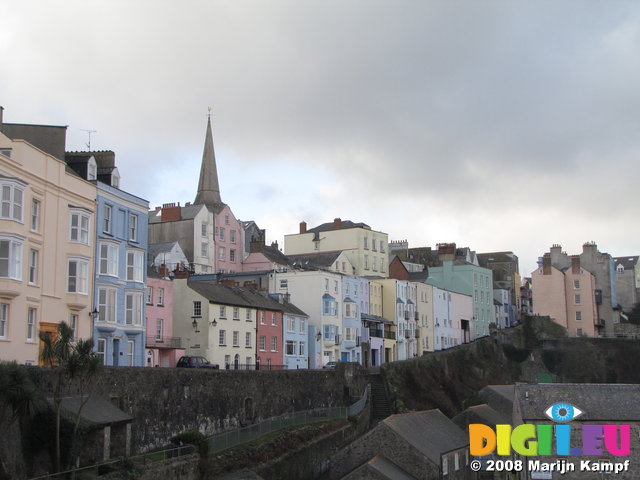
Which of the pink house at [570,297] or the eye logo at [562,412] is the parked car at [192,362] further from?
the pink house at [570,297]

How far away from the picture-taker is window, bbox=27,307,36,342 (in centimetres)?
3928

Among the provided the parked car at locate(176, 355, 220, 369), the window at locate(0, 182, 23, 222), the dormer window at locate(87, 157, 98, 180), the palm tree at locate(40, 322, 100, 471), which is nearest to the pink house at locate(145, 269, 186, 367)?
the parked car at locate(176, 355, 220, 369)

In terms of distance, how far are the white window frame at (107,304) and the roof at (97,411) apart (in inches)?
471

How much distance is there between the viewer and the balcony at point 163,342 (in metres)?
54.4

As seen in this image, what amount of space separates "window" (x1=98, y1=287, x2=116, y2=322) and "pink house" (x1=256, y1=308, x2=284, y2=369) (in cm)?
1836

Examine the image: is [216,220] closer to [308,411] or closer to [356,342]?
[356,342]

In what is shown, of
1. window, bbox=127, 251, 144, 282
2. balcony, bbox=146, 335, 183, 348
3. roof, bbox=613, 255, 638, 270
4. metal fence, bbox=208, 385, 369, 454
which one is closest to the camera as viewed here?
metal fence, bbox=208, 385, 369, 454

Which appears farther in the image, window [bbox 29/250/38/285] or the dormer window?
the dormer window

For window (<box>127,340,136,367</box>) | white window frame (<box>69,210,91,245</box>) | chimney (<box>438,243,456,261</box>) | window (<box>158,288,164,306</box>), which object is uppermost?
chimney (<box>438,243,456,261</box>)

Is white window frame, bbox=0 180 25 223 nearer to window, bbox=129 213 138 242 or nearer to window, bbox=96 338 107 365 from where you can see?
window, bbox=96 338 107 365

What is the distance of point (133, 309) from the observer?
48.9 meters

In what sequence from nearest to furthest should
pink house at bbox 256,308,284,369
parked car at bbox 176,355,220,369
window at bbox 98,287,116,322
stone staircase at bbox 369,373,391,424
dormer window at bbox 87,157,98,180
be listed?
window at bbox 98,287,116,322, dormer window at bbox 87,157,98,180, parked car at bbox 176,355,220,369, stone staircase at bbox 369,373,391,424, pink house at bbox 256,308,284,369

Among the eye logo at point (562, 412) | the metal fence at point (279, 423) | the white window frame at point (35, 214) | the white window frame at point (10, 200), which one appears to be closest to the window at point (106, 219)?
the white window frame at point (35, 214)

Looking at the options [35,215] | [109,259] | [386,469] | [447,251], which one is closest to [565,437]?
[386,469]
